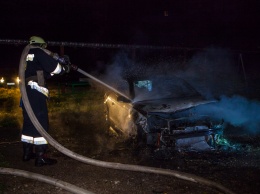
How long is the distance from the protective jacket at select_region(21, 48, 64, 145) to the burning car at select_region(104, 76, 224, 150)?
65.4 inches

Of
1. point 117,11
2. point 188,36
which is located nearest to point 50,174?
point 188,36

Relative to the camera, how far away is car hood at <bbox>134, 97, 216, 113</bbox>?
5645mm

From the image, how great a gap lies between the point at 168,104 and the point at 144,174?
167cm

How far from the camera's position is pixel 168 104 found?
19.2ft

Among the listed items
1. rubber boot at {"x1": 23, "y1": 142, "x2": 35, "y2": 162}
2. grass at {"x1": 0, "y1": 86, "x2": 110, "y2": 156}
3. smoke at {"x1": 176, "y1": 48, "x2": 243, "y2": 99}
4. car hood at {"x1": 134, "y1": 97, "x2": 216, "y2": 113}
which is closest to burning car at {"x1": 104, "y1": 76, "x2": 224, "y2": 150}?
car hood at {"x1": 134, "y1": 97, "x2": 216, "y2": 113}

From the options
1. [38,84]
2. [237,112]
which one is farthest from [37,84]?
[237,112]

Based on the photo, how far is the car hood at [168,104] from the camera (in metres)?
5.64

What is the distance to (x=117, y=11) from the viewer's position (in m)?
26.0

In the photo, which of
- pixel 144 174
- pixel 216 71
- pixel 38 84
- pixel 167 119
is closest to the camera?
pixel 144 174

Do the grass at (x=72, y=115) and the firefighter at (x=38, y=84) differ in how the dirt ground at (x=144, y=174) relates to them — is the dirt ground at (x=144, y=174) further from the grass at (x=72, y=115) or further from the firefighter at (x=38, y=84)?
the grass at (x=72, y=115)

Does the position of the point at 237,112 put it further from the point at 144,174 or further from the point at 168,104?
the point at 144,174

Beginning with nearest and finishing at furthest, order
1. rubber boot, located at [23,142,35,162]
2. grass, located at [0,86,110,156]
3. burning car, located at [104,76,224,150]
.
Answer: rubber boot, located at [23,142,35,162] < burning car, located at [104,76,224,150] < grass, located at [0,86,110,156]

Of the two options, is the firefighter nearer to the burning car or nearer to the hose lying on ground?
the hose lying on ground

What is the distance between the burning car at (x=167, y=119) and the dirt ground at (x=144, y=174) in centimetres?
30
